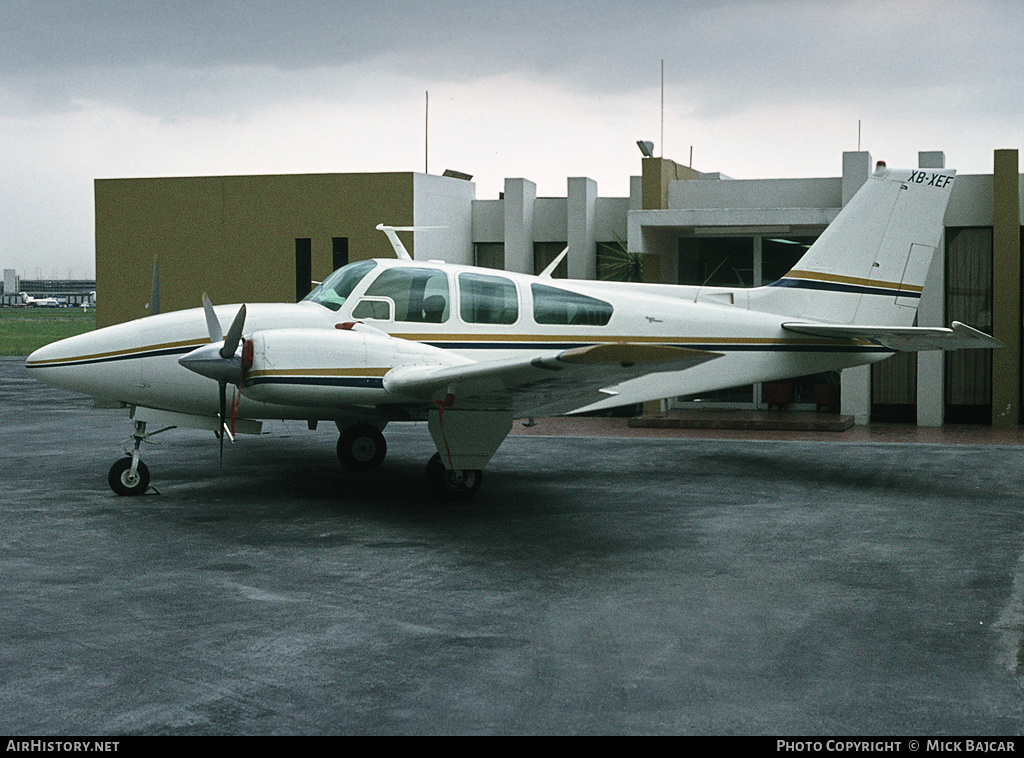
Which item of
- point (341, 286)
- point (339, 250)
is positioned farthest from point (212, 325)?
point (339, 250)

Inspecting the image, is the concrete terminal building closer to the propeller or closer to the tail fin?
the tail fin

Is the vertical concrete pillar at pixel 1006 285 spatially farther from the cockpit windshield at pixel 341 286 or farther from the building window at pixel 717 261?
the cockpit windshield at pixel 341 286

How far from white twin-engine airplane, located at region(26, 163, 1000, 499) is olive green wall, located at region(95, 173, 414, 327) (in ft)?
25.3

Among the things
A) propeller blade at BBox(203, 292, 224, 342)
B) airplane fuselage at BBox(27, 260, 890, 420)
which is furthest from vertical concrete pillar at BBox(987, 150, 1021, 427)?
propeller blade at BBox(203, 292, 224, 342)

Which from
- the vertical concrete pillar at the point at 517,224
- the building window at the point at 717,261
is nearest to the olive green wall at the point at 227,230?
the vertical concrete pillar at the point at 517,224

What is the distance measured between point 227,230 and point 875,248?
13372 mm

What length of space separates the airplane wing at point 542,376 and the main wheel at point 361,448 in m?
3.06

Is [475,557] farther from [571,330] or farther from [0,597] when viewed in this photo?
[571,330]

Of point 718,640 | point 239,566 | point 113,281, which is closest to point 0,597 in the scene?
point 239,566

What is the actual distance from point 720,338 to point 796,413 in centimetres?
719

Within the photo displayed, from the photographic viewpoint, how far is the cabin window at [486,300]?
11.0 m

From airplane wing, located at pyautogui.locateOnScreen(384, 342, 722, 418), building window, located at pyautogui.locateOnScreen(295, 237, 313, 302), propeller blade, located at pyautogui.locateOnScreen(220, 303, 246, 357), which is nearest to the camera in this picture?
airplane wing, located at pyautogui.locateOnScreen(384, 342, 722, 418)

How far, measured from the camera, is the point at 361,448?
40.7 ft

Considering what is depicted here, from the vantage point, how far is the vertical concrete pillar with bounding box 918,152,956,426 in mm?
17547
